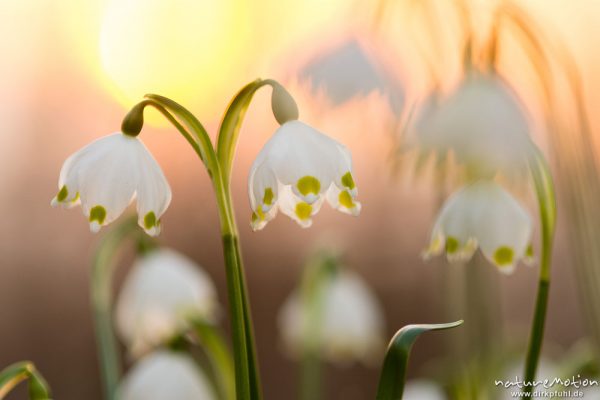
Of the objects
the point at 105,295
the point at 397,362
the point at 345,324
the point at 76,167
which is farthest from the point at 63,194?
the point at 345,324

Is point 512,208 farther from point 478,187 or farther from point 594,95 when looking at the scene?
point 594,95

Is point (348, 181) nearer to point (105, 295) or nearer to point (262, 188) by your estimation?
point (262, 188)

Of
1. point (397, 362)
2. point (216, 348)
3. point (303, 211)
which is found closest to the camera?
point (397, 362)

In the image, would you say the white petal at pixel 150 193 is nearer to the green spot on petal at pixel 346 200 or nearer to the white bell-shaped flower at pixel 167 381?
the green spot on petal at pixel 346 200

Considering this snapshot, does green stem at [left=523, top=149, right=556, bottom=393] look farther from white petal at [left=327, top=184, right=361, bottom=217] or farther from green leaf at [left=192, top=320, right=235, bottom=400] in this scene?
green leaf at [left=192, top=320, right=235, bottom=400]

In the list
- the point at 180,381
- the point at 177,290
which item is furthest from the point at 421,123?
the point at 177,290

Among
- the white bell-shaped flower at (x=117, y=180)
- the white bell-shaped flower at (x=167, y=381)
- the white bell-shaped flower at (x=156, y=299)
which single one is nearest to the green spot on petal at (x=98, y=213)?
the white bell-shaped flower at (x=117, y=180)
